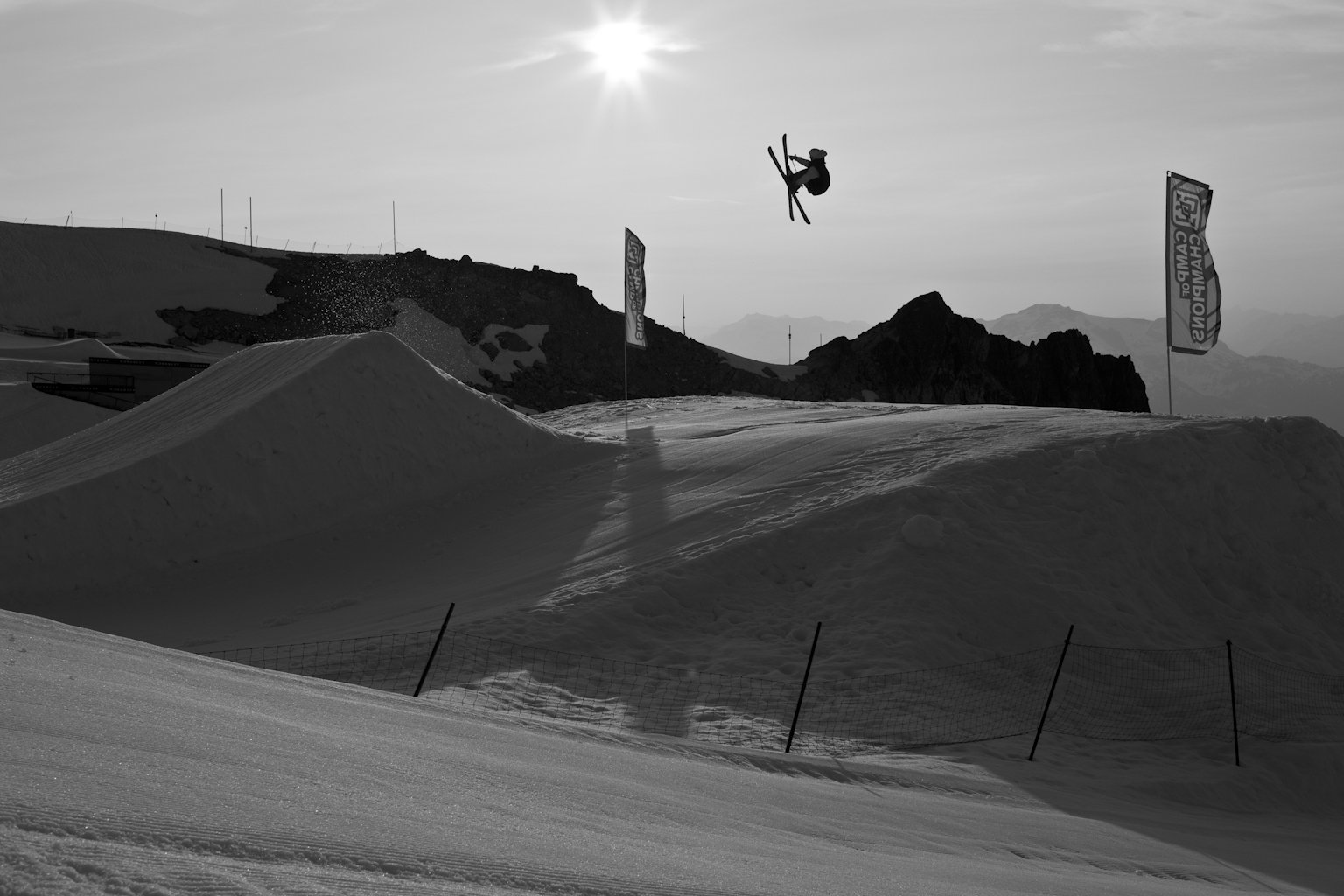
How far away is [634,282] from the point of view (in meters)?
25.9

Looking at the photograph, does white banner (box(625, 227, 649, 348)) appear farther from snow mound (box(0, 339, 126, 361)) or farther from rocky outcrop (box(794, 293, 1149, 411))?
rocky outcrop (box(794, 293, 1149, 411))

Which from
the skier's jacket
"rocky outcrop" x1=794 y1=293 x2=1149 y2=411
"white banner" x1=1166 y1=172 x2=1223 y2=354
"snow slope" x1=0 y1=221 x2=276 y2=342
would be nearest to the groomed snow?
"white banner" x1=1166 y1=172 x2=1223 y2=354

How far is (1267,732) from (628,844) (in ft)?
35.4

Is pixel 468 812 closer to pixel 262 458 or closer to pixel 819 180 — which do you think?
pixel 262 458

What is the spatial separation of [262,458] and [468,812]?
48.0ft

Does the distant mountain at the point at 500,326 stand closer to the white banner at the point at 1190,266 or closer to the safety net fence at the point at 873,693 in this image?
the white banner at the point at 1190,266

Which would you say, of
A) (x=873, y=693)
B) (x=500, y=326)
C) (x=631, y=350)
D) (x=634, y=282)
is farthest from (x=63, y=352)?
(x=873, y=693)

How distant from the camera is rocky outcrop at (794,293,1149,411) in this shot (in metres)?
71.6

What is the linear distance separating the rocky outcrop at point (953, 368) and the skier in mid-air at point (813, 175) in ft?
163

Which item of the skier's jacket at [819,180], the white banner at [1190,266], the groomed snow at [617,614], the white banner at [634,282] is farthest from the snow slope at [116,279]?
the white banner at [1190,266]

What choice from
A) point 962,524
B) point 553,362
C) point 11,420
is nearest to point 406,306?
point 553,362

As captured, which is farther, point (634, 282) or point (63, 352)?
point (63, 352)

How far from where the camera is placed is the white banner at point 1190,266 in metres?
19.8

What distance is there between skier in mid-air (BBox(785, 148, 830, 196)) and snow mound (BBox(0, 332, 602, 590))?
19.8ft
